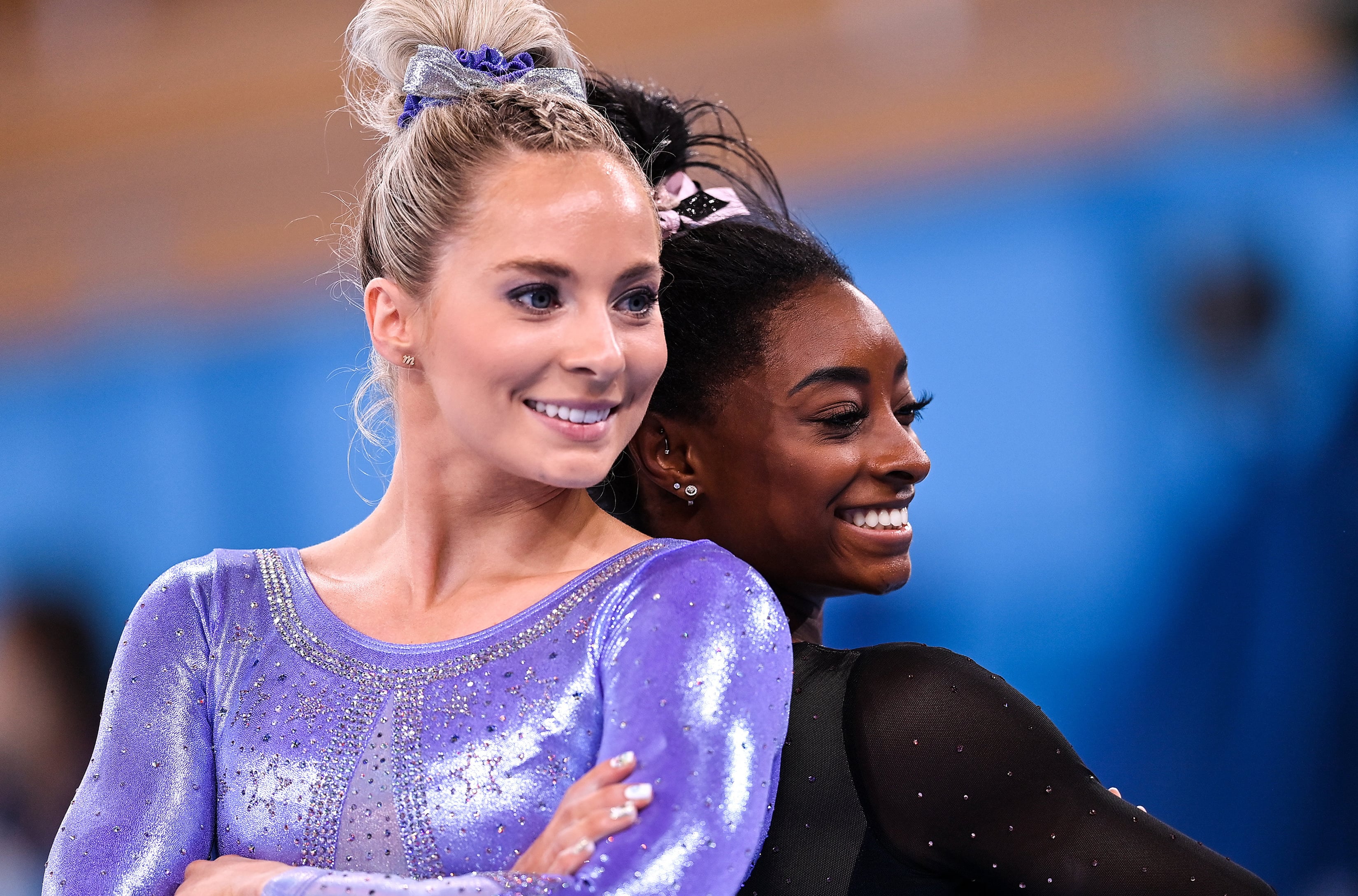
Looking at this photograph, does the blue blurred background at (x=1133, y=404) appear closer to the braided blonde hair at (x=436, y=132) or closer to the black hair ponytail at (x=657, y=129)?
the black hair ponytail at (x=657, y=129)

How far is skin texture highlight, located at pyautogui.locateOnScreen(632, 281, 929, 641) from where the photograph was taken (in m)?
1.40

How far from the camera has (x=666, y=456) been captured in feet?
4.81

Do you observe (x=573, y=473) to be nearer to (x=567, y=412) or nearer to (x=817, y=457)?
(x=567, y=412)

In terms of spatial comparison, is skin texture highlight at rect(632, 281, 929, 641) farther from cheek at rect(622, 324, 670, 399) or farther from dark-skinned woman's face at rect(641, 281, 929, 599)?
cheek at rect(622, 324, 670, 399)

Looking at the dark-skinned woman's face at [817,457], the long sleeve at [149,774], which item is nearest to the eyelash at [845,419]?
the dark-skinned woman's face at [817,457]

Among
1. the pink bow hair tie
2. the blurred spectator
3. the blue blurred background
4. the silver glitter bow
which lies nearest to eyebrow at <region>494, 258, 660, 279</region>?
the silver glitter bow

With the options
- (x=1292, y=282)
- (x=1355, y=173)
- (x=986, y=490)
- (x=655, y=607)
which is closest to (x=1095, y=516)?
(x=986, y=490)

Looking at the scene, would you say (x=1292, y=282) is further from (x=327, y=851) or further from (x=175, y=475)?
(x=175, y=475)

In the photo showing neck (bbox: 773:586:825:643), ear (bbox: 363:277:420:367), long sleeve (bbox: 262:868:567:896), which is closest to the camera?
long sleeve (bbox: 262:868:567:896)

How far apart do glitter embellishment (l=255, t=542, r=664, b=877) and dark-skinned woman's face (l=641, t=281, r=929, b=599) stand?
0.26 metres

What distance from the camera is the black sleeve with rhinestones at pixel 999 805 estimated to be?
1098 mm

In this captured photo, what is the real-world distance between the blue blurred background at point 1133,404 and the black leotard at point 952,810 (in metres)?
1.36

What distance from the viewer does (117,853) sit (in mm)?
1167

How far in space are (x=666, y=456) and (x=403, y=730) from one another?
462 mm
